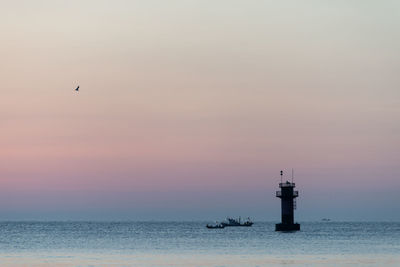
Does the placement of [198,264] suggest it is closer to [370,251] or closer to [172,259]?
[172,259]

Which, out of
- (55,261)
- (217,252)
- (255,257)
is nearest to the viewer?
(55,261)

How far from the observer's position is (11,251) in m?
124

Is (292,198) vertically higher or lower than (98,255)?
higher

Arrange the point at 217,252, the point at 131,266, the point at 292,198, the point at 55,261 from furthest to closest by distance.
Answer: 1. the point at 292,198
2. the point at 217,252
3. the point at 55,261
4. the point at 131,266

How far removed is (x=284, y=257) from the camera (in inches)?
4171

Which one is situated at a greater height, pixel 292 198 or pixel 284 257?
pixel 292 198

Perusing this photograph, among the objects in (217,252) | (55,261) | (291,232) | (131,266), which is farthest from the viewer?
(291,232)

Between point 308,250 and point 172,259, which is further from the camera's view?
point 308,250

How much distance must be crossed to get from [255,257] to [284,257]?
3.54m

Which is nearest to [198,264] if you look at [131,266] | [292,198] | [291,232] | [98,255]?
[131,266]

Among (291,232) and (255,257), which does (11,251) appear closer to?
(255,257)

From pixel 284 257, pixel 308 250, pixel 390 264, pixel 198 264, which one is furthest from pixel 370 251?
pixel 198 264

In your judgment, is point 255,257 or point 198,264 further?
point 255,257

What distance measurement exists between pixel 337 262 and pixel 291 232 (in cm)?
8625
